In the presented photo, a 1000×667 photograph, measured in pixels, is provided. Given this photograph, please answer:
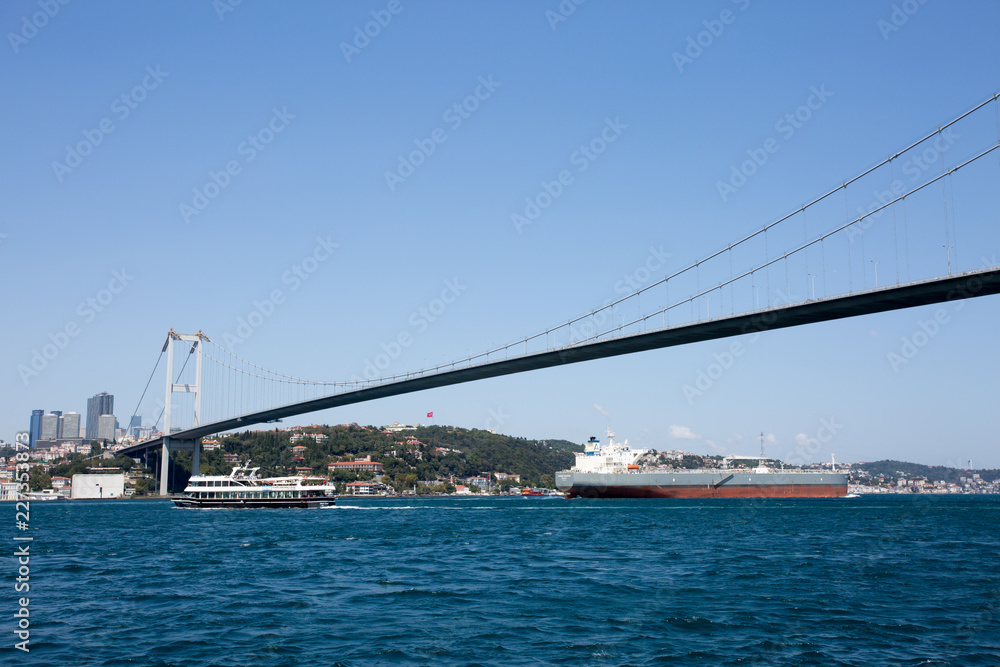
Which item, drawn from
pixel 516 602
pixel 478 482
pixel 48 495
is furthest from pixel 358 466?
pixel 516 602

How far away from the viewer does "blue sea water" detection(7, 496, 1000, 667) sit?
9.95m

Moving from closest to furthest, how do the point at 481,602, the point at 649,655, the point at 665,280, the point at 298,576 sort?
1. the point at 649,655
2. the point at 481,602
3. the point at 298,576
4. the point at 665,280

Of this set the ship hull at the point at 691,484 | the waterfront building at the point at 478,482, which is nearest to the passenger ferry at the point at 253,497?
the ship hull at the point at 691,484

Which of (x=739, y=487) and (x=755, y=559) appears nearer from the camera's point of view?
(x=755, y=559)

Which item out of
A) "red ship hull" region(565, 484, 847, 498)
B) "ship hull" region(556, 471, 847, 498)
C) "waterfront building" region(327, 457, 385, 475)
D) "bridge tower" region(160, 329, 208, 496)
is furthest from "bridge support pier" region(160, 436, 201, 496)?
"waterfront building" region(327, 457, 385, 475)

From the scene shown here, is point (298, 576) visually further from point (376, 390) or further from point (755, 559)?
point (376, 390)

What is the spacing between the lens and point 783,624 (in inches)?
449

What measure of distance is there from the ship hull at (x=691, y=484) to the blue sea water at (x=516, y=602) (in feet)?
123

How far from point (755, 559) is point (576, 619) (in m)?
9.08

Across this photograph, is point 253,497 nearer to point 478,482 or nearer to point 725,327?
point 725,327

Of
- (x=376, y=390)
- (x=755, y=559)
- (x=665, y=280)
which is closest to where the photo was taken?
(x=755, y=559)

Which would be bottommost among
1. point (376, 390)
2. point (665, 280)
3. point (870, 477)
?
point (870, 477)

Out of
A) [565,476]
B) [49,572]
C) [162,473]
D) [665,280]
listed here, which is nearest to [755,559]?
[49,572]

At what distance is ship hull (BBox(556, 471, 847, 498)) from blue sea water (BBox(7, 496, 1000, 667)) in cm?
3740
